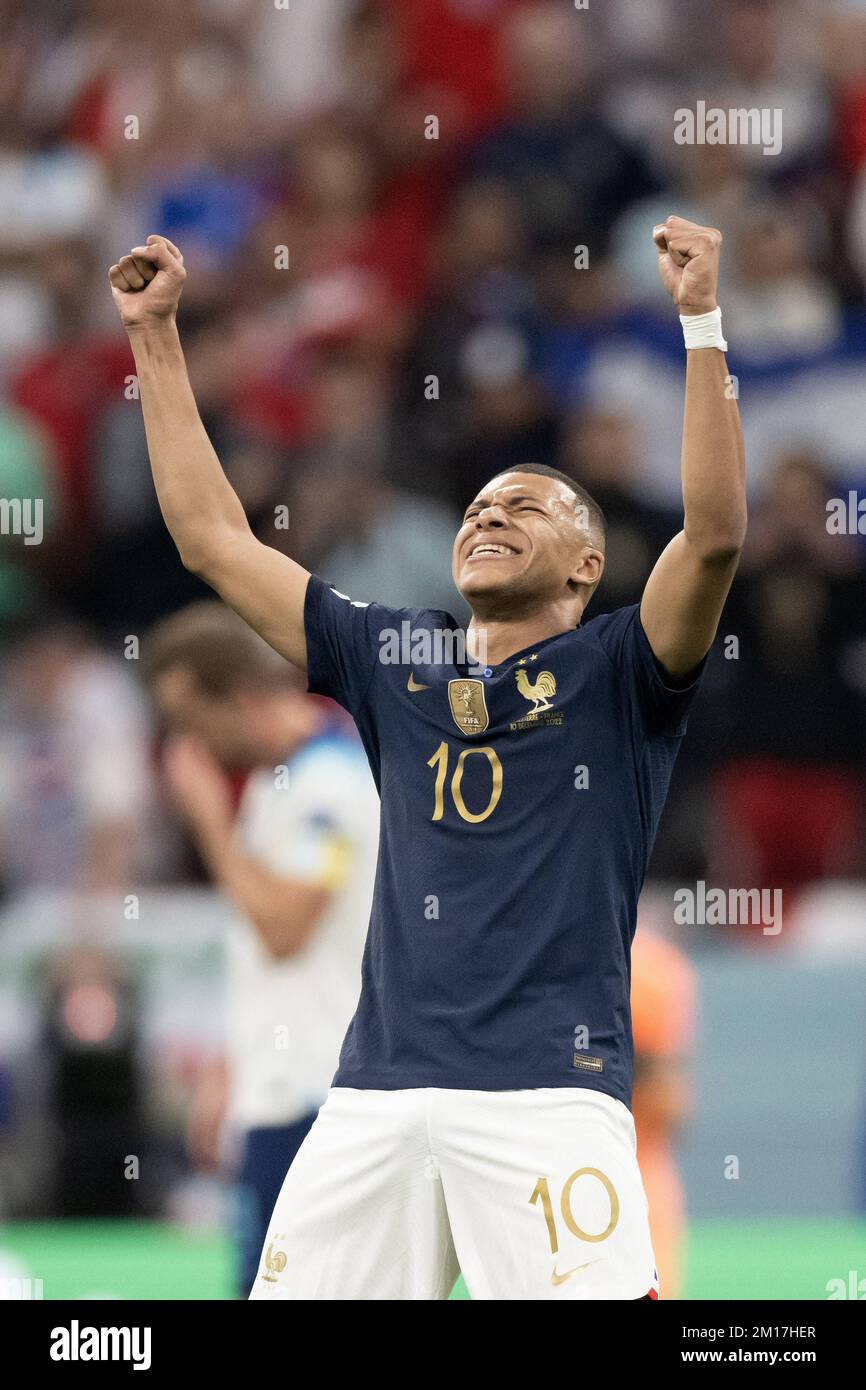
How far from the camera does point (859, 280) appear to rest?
10.0 metres

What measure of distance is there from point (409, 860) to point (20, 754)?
588 centimetres

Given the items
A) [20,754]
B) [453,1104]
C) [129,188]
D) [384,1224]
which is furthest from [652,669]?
[129,188]

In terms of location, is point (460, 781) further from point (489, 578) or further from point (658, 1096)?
point (658, 1096)

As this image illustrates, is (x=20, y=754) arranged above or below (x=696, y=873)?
above

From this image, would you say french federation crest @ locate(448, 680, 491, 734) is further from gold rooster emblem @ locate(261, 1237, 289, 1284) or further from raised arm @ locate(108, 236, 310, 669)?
gold rooster emblem @ locate(261, 1237, 289, 1284)

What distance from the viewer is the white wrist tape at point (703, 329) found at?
364 centimetres

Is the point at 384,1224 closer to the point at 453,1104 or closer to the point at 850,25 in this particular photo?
the point at 453,1104

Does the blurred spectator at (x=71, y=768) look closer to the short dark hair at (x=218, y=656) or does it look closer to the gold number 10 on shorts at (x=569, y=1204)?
the short dark hair at (x=218, y=656)

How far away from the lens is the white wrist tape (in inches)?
143

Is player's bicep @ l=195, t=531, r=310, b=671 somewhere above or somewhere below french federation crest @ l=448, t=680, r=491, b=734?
above

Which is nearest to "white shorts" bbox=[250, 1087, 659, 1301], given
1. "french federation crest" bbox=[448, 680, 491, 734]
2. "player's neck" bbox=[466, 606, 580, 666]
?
"french federation crest" bbox=[448, 680, 491, 734]

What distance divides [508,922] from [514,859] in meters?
0.12

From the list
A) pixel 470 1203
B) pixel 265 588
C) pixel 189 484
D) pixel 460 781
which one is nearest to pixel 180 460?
pixel 189 484

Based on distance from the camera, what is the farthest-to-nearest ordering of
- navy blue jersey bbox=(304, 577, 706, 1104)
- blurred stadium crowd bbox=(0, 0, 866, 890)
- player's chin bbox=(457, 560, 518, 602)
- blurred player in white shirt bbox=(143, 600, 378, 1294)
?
blurred stadium crowd bbox=(0, 0, 866, 890), blurred player in white shirt bbox=(143, 600, 378, 1294), player's chin bbox=(457, 560, 518, 602), navy blue jersey bbox=(304, 577, 706, 1104)
